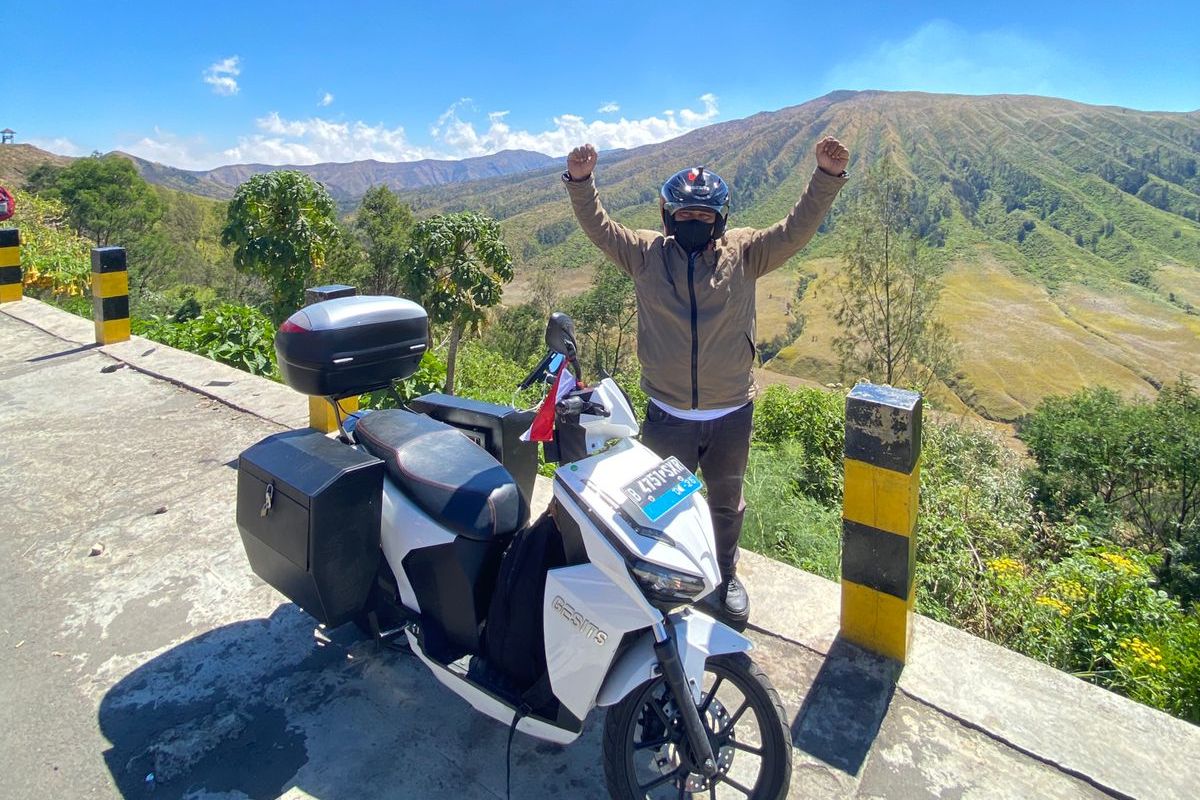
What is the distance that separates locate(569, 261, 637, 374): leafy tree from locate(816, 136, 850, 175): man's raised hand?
38446 mm

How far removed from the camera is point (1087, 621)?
12.3 ft

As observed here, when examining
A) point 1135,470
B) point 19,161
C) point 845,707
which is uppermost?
point 19,161

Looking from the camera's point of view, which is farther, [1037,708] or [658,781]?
[1037,708]

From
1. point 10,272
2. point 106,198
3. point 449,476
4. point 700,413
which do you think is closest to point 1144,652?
point 700,413

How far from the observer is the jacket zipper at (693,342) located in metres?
2.70

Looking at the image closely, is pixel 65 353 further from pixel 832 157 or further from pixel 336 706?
pixel 832 157

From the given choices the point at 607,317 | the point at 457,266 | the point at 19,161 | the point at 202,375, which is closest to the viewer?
the point at 202,375

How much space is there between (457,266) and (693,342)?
59.1 ft

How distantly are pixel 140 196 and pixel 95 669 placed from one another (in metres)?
55.7

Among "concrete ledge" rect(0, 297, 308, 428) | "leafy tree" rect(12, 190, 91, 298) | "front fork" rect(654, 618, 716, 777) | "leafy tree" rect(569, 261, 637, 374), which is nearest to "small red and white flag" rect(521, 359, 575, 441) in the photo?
"front fork" rect(654, 618, 716, 777)

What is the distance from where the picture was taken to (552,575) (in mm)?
2016

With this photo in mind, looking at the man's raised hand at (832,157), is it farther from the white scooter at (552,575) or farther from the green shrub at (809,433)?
the green shrub at (809,433)

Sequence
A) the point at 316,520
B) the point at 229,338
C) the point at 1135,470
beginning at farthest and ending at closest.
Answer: the point at 1135,470 → the point at 229,338 → the point at 316,520

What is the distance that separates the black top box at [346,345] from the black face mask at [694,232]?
112 cm
